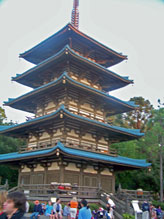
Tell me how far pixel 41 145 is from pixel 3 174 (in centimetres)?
1914

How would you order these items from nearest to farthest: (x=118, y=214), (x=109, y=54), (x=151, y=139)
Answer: (x=118, y=214) < (x=109, y=54) < (x=151, y=139)

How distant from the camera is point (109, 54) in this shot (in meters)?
28.9

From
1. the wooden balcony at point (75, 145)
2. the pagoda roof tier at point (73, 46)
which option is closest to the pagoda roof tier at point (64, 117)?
the wooden balcony at point (75, 145)


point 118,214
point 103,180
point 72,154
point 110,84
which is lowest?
point 118,214

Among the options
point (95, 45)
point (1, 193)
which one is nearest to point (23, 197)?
point (1, 193)

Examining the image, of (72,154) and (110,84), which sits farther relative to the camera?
(110,84)

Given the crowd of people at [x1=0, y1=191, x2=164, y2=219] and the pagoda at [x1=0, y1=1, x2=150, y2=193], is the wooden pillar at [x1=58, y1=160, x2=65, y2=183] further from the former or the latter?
the crowd of people at [x1=0, y1=191, x2=164, y2=219]

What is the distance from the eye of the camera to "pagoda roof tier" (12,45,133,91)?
930 inches

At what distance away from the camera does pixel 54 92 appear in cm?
2431

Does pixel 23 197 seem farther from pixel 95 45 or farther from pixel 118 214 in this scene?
pixel 95 45

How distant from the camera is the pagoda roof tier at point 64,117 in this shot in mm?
20344

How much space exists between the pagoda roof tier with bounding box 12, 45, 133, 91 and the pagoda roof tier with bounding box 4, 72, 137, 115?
2725mm

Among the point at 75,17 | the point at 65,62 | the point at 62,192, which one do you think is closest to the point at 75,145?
the point at 62,192

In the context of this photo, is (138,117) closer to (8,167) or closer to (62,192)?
(8,167)
